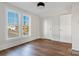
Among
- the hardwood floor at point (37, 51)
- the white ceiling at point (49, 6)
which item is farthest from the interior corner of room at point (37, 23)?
the hardwood floor at point (37, 51)

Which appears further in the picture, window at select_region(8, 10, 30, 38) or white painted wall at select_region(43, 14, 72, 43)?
white painted wall at select_region(43, 14, 72, 43)

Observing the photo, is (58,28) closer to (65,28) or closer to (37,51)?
(65,28)

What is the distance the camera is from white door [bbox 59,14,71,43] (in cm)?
504

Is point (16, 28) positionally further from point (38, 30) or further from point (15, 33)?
point (38, 30)

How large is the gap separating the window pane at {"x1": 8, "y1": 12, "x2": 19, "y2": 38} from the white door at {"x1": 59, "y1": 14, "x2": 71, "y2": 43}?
108 inches

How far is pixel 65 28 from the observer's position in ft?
17.2

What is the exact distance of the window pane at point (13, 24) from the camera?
400cm

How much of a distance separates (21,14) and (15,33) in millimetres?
1060

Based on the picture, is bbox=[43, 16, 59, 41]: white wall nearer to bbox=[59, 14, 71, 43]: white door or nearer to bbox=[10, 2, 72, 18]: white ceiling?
bbox=[59, 14, 71, 43]: white door

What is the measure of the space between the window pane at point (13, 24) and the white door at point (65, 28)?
275 cm

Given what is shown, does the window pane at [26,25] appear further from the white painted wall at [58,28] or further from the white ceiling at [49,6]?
the white painted wall at [58,28]

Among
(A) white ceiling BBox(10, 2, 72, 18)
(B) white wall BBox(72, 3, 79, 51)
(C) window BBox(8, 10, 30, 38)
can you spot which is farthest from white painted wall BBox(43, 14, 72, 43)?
(C) window BBox(8, 10, 30, 38)

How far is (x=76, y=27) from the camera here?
3.37m

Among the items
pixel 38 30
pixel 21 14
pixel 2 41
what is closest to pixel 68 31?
pixel 38 30
